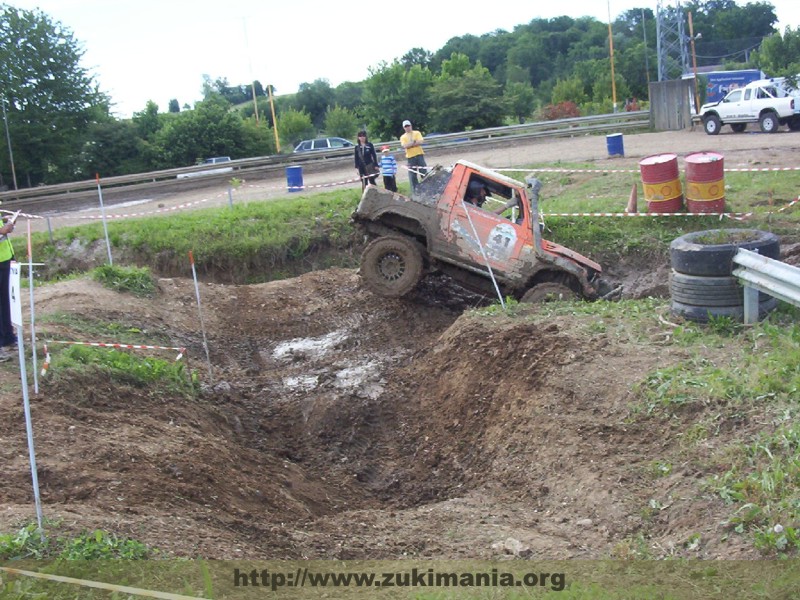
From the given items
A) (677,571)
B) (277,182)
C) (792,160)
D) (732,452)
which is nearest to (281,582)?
(677,571)

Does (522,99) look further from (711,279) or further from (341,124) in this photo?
(711,279)

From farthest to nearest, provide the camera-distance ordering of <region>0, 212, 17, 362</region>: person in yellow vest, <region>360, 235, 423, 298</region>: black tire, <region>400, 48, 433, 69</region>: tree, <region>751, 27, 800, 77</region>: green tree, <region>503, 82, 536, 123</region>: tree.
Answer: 1. <region>400, 48, 433, 69</region>: tree
2. <region>503, 82, 536, 123</region>: tree
3. <region>751, 27, 800, 77</region>: green tree
4. <region>360, 235, 423, 298</region>: black tire
5. <region>0, 212, 17, 362</region>: person in yellow vest

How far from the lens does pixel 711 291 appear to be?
934 cm

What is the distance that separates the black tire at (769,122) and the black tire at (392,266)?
2028 centimetres

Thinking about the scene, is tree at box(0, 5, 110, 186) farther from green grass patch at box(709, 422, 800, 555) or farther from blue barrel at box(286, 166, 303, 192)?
green grass patch at box(709, 422, 800, 555)

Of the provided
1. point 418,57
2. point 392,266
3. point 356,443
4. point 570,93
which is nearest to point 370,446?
point 356,443

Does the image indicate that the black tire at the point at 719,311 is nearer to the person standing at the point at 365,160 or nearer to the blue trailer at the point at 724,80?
the person standing at the point at 365,160

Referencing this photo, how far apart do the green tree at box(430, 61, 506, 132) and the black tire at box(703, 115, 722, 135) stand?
14.4 metres

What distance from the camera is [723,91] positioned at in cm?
5006

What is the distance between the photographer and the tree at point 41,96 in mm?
39250

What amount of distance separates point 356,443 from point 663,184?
29.9 ft

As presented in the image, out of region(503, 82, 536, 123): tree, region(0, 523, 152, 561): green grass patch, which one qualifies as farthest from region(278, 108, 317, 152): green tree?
region(0, 523, 152, 561): green grass patch

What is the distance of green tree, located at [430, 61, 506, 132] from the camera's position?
44500 mm

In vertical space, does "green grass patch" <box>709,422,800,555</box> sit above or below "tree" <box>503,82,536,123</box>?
below
